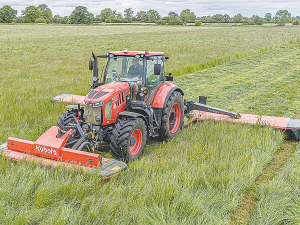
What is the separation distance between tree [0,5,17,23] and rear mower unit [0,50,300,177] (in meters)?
109

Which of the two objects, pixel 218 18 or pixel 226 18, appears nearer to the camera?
pixel 226 18

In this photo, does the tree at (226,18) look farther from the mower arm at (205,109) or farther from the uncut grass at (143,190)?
the uncut grass at (143,190)

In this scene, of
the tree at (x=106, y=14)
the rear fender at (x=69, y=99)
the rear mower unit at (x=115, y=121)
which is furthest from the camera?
the tree at (x=106, y=14)

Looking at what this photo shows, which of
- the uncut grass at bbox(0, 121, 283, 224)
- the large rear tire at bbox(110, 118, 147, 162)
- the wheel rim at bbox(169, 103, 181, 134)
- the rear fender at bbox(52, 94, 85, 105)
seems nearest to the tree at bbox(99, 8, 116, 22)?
the rear fender at bbox(52, 94, 85, 105)

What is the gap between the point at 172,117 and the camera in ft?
25.5

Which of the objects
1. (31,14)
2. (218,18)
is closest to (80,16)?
(31,14)

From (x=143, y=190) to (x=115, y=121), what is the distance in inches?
77.2

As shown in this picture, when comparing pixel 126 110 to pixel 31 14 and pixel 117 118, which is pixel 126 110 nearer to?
pixel 117 118

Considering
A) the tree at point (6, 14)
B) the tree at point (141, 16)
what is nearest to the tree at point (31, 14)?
the tree at point (6, 14)

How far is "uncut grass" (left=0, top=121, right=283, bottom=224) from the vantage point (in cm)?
390

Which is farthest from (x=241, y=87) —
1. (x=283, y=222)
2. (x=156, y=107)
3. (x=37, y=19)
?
(x=37, y=19)

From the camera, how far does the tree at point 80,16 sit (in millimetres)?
94250

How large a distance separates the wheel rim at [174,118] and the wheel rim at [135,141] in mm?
1563

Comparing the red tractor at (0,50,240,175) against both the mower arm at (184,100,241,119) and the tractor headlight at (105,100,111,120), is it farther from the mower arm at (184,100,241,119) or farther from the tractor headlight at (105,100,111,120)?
the mower arm at (184,100,241,119)
